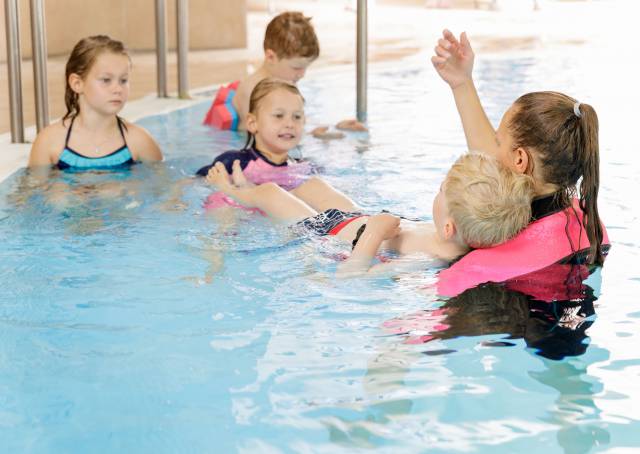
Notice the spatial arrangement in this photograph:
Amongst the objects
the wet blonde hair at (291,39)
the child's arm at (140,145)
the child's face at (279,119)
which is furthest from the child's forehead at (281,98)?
the wet blonde hair at (291,39)

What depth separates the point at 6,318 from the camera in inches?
109

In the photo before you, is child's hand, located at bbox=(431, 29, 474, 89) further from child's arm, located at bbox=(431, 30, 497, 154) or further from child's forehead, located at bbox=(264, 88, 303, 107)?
child's forehead, located at bbox=(264, 88, 303, 107)

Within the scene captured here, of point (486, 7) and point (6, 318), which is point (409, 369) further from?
point (486, 7)

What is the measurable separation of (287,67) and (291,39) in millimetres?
178

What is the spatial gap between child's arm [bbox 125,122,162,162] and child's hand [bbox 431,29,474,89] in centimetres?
207

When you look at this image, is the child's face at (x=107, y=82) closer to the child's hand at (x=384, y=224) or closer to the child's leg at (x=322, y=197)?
the child's leg at (x=322, y=197)

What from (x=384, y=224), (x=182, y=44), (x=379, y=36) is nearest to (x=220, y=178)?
(x=384, y=224)

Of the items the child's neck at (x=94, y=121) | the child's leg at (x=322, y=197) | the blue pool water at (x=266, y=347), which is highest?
the child's neck at (x=94, y=121)

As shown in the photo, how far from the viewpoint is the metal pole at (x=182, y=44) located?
7320 mm

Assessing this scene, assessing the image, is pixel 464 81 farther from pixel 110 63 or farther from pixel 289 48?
pixel 289 48

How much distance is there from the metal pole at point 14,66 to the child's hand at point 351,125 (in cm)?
206

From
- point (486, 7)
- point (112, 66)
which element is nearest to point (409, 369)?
point (112, 66)

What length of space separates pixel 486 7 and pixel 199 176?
17475mm

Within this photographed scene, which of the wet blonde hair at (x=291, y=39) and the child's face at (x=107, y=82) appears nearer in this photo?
the child's face at (x=107, y=82)
